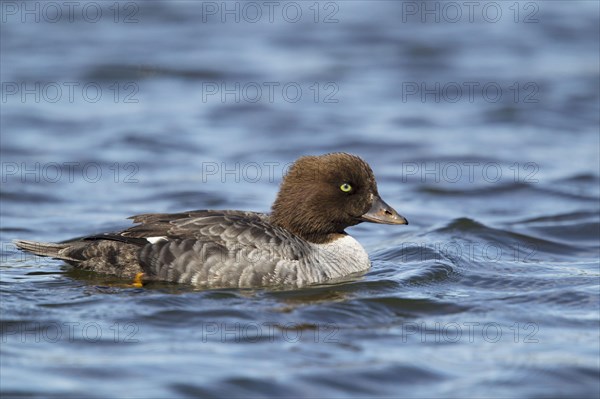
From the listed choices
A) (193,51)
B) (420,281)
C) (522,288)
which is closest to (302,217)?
(420,281)

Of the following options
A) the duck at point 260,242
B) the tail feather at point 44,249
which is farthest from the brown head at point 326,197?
the tail feather at point 44,249

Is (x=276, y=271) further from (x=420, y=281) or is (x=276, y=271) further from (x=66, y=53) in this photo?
(x=66, y=53)

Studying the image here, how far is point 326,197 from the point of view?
11.1m

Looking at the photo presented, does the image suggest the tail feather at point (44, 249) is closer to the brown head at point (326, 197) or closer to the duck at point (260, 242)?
the duck at point (260, 242)

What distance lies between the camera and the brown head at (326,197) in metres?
11.1

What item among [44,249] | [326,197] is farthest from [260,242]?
[44,249]

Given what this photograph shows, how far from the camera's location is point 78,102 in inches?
810

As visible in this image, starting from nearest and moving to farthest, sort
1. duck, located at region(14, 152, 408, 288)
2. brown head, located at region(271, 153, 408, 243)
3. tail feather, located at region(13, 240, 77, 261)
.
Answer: duck, located at region(14, 152, 408, 288), tail feather, located at region(13, 240, 77, 261), brown head, located at region(271, 153, 408, 243)

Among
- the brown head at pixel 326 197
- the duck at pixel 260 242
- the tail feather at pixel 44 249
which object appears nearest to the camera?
the duck at pixel 260 242

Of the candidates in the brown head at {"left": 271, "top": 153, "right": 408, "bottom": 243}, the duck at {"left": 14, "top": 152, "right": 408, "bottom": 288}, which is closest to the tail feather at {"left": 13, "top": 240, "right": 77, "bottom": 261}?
the duck at {"left": 14, "top": 152, "right": 408, "bottom": 288}

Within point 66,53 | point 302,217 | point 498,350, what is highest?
point 66,53

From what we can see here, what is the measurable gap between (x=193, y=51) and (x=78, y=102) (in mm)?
4273

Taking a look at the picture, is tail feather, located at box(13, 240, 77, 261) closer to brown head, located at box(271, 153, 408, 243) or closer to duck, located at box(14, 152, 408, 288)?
duck, located at box(14, 152, 408, 288)

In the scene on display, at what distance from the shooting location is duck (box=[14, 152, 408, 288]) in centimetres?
1042
